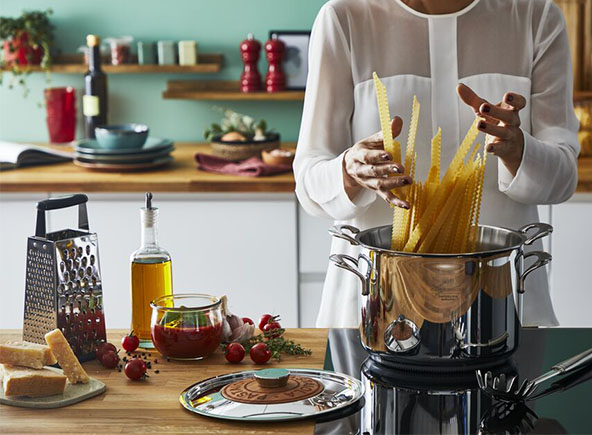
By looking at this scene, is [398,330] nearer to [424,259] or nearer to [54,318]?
[424,259]

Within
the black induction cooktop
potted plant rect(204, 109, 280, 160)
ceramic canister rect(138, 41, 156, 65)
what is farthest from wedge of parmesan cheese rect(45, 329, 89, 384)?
ceramic canister rect(138, 41, 156, 65)

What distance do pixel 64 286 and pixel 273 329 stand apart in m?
0.34

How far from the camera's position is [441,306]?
108 centimetres

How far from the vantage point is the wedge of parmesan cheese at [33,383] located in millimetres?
1130

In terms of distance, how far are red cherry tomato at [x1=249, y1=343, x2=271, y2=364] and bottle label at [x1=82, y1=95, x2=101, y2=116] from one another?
2136mm

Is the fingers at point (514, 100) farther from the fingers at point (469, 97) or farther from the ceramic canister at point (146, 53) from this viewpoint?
the ceramic canister at point (146, 53)

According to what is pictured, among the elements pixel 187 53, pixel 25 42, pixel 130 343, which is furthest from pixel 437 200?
pixel 25 42

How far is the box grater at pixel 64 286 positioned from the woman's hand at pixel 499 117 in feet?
1.90

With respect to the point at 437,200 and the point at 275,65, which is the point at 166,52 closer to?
the point at 275,65

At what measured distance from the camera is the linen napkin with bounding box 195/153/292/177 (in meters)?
2.76

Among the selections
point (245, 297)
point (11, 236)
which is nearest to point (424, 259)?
point (245, 297)

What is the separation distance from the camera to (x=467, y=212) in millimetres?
1178

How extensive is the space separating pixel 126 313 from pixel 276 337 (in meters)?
1.49

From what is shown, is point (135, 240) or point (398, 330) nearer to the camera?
point (398, 330)
